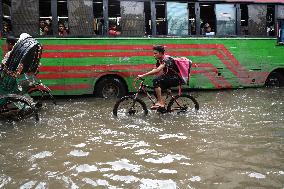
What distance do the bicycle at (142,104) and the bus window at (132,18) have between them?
2.81 metres

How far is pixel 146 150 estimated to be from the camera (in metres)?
5.39

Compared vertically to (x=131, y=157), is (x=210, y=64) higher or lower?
higher

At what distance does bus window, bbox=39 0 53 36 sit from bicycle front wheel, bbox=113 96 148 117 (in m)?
3.37

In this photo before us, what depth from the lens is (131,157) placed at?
5.07m

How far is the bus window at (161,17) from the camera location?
10.6 metres

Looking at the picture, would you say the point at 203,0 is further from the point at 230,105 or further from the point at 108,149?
the point at 108,149

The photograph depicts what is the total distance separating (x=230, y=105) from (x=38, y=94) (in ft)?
16.8

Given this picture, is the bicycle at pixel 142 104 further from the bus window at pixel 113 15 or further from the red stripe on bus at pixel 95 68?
the bus window at pixel 113 15

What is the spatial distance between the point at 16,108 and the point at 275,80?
9126 millimetres

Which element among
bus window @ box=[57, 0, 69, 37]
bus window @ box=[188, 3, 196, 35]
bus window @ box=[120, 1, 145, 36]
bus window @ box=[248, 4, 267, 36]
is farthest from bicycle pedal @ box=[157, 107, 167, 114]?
bus window @ box=[248, 4, 267, 36]

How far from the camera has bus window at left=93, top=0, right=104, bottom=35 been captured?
998 centimetres

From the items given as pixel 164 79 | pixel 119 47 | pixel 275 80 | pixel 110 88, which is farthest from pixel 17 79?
pixel 275 80

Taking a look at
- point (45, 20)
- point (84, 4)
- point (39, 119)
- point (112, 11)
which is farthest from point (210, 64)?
point (39, 119)

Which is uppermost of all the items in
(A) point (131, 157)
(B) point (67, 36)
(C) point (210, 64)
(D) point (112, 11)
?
(D) point (112, 11)
